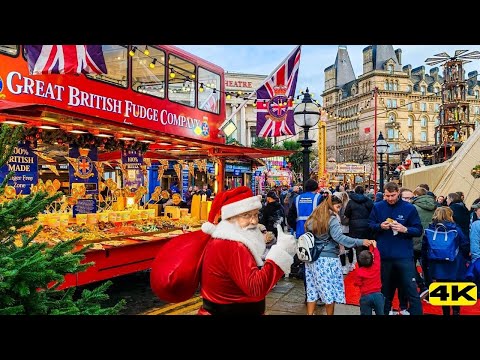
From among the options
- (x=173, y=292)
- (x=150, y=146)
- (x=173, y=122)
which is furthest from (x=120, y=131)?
(x=173, y=292)

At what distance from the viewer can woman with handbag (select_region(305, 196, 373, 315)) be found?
18.5 feet

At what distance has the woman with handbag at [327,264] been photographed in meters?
5.62

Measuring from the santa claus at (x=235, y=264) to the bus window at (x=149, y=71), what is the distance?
7.19 meters

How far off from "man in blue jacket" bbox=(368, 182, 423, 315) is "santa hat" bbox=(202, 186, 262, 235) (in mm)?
2529

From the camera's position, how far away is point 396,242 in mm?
5441

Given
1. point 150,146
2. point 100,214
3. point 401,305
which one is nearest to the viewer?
point 401,305

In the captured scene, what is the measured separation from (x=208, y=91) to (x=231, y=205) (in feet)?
32.8

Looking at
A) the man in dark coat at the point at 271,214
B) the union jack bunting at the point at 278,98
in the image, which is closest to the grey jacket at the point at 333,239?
the man in dark coat at the point at 271,214

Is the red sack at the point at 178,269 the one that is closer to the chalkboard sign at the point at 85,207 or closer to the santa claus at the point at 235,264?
the santa claus at the point at 235,264

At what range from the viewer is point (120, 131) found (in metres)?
8.30

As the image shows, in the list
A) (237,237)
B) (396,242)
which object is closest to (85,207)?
(396,242)

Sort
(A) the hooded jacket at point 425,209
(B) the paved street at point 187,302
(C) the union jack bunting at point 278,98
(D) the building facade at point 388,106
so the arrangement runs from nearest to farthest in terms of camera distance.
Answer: (B) the paved street at point 187,302, (A) the hooded jacket at point 425,209, (C) the union jack bunting at point 278,98, (D) the building facade at point 388,106

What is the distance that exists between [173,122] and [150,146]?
4.61 feet
